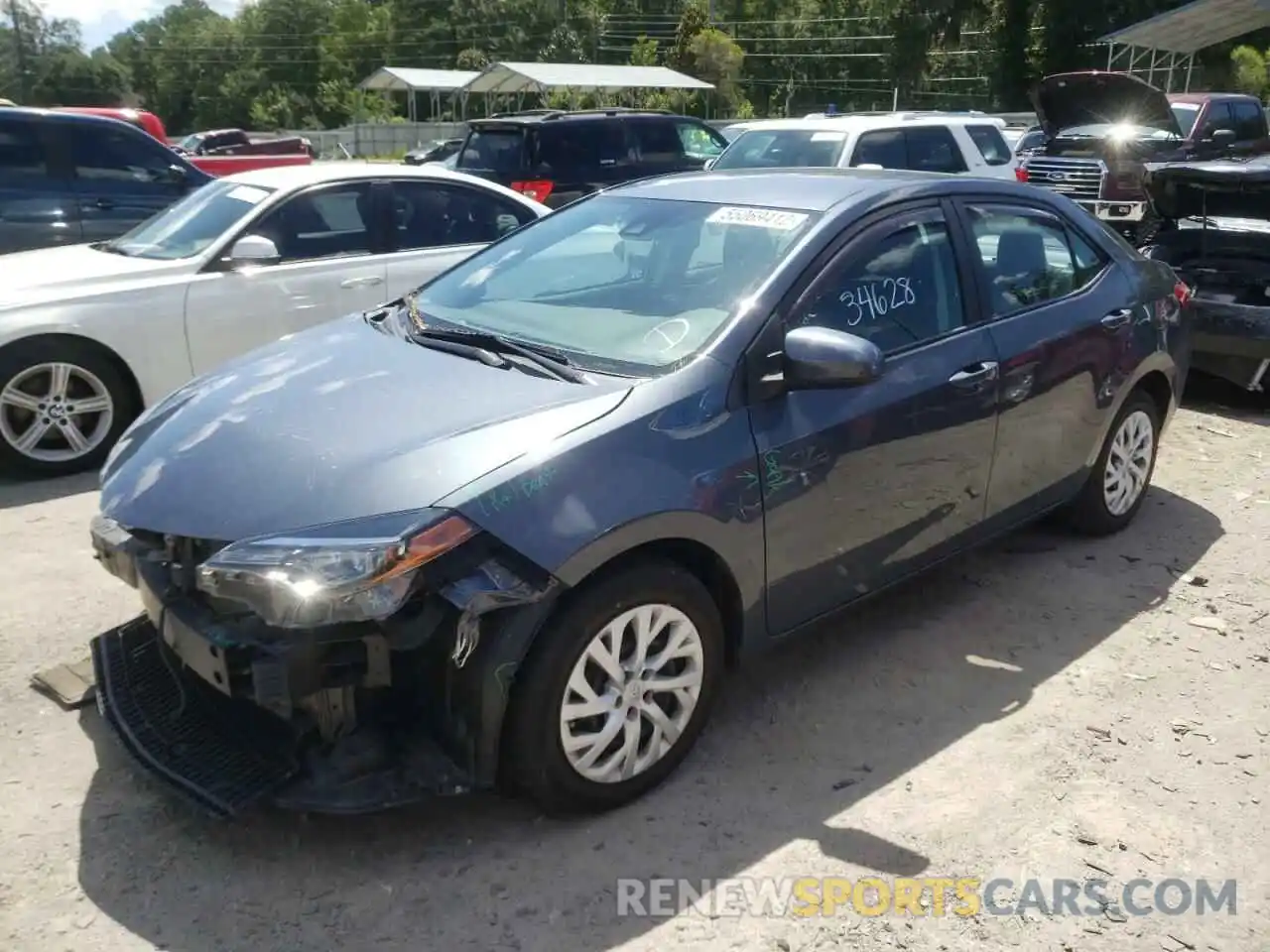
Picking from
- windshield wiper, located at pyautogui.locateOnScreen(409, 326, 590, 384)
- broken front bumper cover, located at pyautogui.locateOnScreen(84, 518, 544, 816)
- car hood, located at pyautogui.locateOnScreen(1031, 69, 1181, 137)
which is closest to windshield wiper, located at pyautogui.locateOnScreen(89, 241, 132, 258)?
windshield wiper, located at pyautogui.locateOnScreen(409, 326, 590, 384)

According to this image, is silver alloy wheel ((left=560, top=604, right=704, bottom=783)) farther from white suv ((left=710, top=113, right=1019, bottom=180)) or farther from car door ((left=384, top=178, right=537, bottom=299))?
white suv ((left=710, top=113, right=1019, bottom=180))

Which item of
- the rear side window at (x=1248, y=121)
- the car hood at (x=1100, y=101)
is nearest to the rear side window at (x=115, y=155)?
the car hood at (x=1100, y=101)

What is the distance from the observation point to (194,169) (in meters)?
8.92

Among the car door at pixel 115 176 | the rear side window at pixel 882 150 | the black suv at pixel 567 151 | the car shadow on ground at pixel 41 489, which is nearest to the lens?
the car shadow on ground at pixel 41 489

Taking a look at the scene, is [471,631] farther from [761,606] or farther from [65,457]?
[65,457]

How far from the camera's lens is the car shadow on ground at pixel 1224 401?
7410 mm

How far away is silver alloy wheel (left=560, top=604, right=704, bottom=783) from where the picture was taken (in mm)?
2893

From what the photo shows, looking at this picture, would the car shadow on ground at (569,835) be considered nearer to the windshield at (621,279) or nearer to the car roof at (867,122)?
the windshield at (621,279)

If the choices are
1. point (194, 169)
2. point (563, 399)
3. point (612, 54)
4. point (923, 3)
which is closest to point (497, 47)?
point (612, 54)

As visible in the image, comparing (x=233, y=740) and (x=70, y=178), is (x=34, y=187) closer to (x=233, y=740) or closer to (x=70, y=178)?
(x=70, y=178)

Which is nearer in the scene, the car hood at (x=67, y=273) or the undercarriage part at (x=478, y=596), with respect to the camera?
the undercarriage part at (x=478, y=596)

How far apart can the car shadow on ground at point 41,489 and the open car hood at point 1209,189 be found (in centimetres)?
683

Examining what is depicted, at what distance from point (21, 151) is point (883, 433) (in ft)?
25.0

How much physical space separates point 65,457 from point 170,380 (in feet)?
2.15
